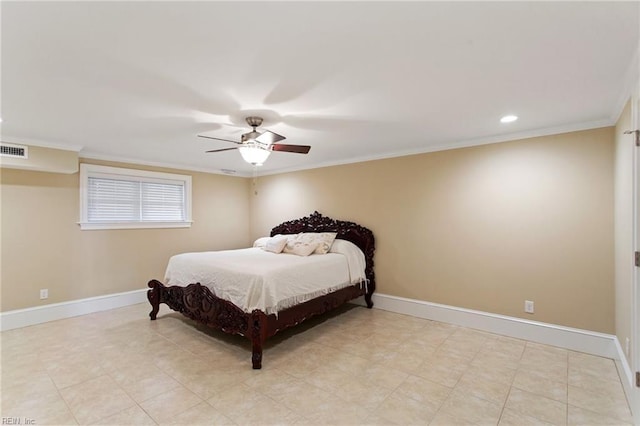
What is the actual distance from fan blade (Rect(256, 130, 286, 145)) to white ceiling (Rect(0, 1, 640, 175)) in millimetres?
199

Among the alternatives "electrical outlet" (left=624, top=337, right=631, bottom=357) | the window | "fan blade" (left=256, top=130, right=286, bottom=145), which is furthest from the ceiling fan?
"electrical outlet" (left=624, top=337, right=631, bottom=357)

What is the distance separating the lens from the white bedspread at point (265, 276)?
2988mm

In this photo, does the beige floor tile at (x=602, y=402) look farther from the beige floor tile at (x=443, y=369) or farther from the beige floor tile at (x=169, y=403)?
the beige floor tile at (x=169, y=403)

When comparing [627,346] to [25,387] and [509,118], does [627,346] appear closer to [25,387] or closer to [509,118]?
[509,118]

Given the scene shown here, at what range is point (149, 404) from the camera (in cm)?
224

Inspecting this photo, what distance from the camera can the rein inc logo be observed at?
203 centimetres

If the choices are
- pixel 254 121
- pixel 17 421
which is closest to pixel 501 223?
pixel 254 121


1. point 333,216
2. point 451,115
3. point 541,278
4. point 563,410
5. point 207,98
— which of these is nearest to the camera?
point 563,410

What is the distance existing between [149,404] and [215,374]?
56 cm

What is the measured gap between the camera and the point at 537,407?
2197mm

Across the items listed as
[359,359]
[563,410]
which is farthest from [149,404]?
[563,410]

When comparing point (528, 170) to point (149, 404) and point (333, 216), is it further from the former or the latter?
point (149, 404)

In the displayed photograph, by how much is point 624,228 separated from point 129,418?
4.10m

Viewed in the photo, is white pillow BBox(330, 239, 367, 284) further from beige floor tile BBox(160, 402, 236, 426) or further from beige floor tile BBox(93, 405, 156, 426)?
beige floor tile BBox(93, 405, 156, 426)
